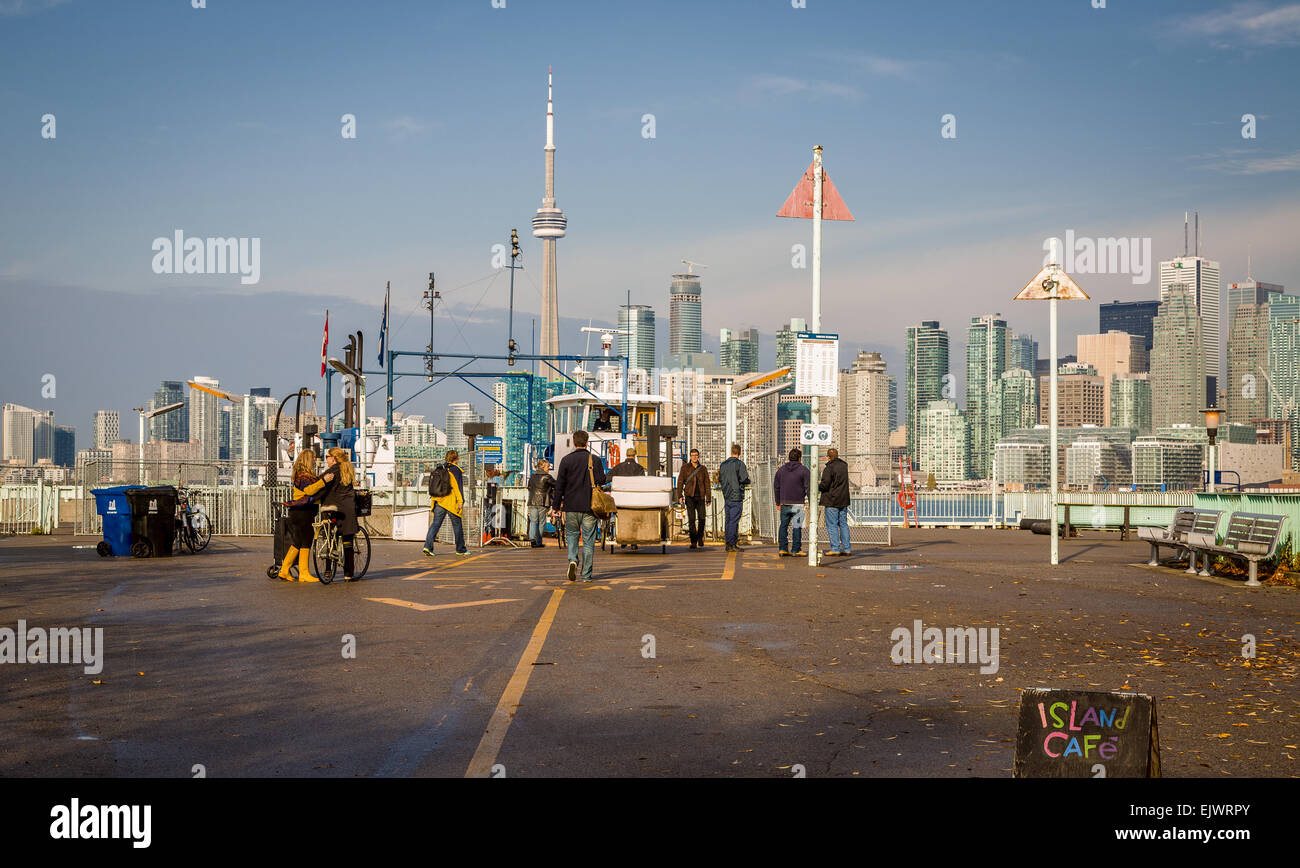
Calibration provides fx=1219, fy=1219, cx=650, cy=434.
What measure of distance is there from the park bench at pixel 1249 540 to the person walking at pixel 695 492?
351 inches

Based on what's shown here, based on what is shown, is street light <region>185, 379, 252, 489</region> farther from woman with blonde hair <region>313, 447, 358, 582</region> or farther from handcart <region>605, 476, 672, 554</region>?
woman with blonde hair <region>313, 447, 358, 582</region>

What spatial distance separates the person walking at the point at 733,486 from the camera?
23.5 m

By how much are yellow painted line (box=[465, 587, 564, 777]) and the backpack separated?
10778mm

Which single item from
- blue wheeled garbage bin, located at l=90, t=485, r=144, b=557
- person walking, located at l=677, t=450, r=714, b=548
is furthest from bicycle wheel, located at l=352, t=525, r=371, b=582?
person walking, located at l=677, t=450, r=714, b=548

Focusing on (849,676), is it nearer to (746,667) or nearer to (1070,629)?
(746,667)

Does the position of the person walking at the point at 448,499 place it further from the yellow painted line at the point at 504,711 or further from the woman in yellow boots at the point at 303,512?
the yellow painted line at the point at 504,711

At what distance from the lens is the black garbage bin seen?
72.8ft

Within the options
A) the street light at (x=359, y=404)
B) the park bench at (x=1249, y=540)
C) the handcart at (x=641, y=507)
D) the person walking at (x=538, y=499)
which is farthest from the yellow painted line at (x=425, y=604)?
the street light at (x=359, y=404)

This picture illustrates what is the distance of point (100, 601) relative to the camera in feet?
47.7

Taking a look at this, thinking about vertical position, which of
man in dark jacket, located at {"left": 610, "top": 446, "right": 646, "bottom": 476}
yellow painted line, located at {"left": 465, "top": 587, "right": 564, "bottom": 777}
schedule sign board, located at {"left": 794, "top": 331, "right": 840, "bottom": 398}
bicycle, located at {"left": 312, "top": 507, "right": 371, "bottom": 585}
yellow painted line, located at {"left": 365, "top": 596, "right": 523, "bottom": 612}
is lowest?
yellow painted line, located at {"left": 365, "top": 596, "right": 523, "bottom": 612}

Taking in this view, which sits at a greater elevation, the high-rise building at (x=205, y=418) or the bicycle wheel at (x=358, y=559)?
the high-rise building at (x=205, y=418)

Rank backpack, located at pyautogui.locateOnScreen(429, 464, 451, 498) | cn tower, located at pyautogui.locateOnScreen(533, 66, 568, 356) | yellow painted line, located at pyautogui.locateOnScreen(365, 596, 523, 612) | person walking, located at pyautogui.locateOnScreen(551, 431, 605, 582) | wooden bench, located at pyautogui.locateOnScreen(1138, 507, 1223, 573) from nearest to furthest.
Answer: yellow painted line, located at pyautogui.locateOnScreen(365, 596, 523, 612) → person walking, located at pyautogui.locateOnScreen(551, 431, 605, 582) → wooden bench, located at pyautogui.locateOnScreen(1138, 507, 1223, 573) → backpack, located at pyautogui.locateOnScreen(429, 464, 451, 498) → cn tower, located at pyautogui.locateOnScreen(533, 66, 568, 356)

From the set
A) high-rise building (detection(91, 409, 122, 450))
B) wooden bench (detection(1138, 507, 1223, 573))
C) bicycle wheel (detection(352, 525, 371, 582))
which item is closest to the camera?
bicycle wheel (detection(352, 525, 371, 582))

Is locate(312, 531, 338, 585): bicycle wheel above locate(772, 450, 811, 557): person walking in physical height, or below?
below
